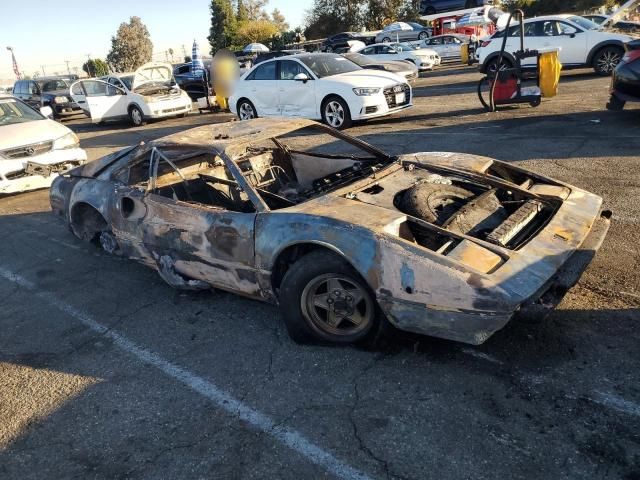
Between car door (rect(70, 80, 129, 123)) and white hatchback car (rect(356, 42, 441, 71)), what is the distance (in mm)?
10083

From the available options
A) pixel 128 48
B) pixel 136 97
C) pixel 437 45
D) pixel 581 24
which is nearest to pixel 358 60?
pixel 581 24

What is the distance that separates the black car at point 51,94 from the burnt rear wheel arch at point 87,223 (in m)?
16.7

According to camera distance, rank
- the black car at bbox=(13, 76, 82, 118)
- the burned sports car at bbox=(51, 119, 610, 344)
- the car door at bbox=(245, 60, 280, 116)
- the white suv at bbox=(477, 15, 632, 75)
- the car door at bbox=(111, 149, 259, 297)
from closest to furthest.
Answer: the burned sports car at bbox=(51, 119, 610, 344) → the car door at bbox=(111, 149, 259, 297) → the car door at bbox=(245, 60, 280, 116) → the white suv at bbox=(477, 15, 632, 75) → the black car at bbox=(13, 76, 82, 118)

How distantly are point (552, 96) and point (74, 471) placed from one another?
36.8 ft

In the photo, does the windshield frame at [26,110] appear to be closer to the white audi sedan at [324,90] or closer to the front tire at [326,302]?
the white audi sedan at [324,90]

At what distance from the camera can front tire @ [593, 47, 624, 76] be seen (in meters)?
13.7

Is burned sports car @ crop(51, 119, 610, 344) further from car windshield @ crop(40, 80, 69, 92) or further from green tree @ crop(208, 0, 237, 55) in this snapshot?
green tree @ crop(208, 0, 237, 55)

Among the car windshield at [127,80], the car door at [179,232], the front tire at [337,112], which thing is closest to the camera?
the car door at [179,232]

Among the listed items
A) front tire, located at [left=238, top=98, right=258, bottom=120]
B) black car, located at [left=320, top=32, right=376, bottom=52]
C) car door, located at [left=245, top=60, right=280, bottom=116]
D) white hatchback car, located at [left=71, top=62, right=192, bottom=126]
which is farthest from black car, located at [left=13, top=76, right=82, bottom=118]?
black car, located at [left=320, top=32, right=376, bottom=52]

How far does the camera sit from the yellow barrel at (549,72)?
34.8 ft

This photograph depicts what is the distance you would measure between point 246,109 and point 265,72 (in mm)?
1137

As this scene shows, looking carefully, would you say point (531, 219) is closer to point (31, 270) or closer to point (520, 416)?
point (520, 416)

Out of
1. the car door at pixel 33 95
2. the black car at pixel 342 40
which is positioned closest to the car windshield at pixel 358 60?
the car door at pixel 33 95

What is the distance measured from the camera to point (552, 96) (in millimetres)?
11133
